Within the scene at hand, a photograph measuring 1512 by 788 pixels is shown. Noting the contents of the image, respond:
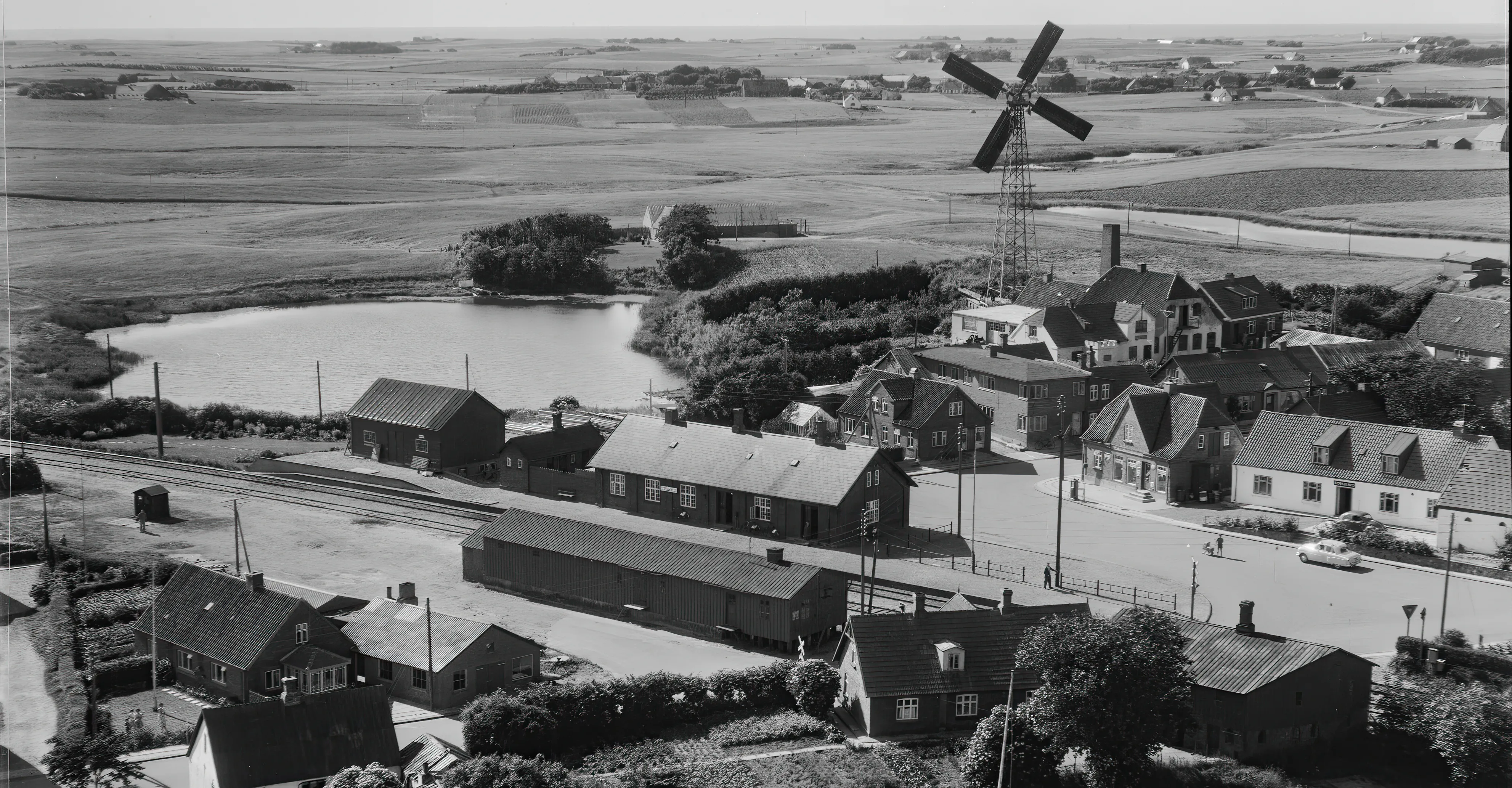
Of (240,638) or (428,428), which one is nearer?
(240,638)

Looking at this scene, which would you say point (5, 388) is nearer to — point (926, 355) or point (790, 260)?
point (926, 355)

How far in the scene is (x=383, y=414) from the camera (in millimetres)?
38781

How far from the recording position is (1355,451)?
32.0 metres

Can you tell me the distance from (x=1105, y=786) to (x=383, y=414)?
78.6 feet

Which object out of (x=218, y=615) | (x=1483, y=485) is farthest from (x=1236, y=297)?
(x=218, y=615)

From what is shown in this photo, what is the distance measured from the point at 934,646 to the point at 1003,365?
19.5m

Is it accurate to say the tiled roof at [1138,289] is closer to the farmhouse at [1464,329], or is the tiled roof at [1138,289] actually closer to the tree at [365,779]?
the farmhouse at [1464,329]

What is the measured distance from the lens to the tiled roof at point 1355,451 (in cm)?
3081

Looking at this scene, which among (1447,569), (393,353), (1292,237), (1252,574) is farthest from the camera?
(1292,237)

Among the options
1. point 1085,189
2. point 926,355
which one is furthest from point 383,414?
point 1085,189

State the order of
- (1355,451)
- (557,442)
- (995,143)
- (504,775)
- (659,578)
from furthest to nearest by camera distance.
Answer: (995,143) → (557,442) → (1355,451) → (659,578) → (504,775)

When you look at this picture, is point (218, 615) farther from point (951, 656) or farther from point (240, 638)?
point (951, 656)

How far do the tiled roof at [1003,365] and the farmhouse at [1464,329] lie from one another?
32.7 feet

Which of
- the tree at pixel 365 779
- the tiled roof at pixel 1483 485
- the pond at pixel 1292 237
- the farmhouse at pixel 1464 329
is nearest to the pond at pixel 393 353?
the farmhouse at pixel 1464 329
